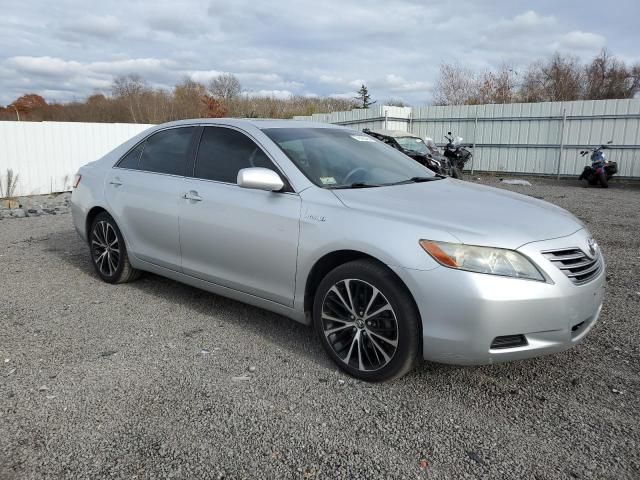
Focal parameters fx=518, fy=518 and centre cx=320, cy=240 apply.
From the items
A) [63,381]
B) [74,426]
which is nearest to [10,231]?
[63,381]

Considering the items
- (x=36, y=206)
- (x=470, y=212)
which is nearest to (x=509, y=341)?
(x=470, y=212)

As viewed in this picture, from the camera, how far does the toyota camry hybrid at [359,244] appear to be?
276 cm

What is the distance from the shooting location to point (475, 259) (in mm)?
2746

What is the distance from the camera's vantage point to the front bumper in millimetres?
2688

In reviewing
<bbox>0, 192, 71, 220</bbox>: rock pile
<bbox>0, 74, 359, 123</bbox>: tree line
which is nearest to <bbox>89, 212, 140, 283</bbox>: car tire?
<bbox>0, 192, 71, 220</bbox>: rock pile

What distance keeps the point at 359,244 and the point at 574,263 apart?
1226 mm

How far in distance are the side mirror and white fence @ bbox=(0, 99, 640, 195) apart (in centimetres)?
1203

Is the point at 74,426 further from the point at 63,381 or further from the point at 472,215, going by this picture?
the point at 472,215

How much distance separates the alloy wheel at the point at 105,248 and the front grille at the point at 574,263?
3.84 metres

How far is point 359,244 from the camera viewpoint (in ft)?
10.0

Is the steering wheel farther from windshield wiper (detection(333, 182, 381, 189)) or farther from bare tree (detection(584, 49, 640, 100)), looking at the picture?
bare tree (detection(584, 49, 640, 100))

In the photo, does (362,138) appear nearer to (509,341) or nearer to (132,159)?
(132,159)

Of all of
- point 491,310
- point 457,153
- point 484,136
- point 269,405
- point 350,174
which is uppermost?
point 484,136

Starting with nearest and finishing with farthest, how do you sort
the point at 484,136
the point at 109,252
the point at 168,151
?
the point at 168,151 < the point at 109,252 < the point at 484,136
